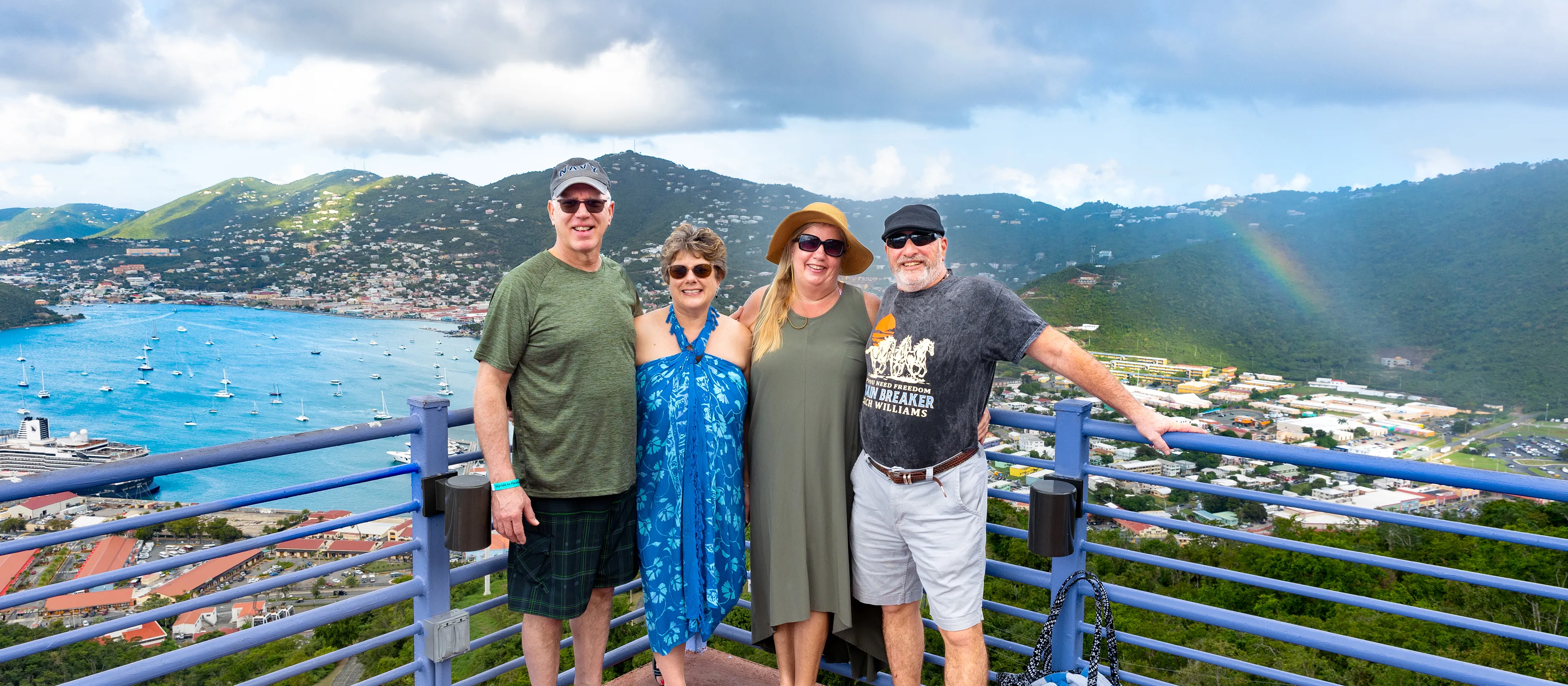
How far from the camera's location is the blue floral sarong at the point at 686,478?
256 centimetres

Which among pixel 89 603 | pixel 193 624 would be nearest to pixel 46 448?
pixel 193 624

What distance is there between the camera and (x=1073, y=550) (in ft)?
8.44

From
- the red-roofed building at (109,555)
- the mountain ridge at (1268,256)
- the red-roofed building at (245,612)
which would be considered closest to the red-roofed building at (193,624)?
the red-roofed building at (245,612)

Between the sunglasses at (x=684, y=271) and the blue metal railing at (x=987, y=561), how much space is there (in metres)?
0.81

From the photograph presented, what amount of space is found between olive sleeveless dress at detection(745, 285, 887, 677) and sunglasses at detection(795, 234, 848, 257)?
160mm

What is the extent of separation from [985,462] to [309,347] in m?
102

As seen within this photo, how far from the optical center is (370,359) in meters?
88.1

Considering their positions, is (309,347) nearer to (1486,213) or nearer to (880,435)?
(880,435)

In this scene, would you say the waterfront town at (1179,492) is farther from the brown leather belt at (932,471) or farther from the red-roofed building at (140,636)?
the brown leather belt at (932,471)

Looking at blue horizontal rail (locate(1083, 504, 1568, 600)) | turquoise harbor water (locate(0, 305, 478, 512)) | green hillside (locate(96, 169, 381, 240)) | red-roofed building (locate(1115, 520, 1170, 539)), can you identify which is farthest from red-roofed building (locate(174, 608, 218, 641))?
green hillside (locate(96, 169, 381, 240))

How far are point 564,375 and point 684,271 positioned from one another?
496mm

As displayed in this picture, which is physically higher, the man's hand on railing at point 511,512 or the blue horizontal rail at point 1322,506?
the blue horizontal rail at point 1322,506

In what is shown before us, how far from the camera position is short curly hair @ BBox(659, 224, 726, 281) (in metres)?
2.57

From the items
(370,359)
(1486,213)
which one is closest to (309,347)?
(370,359)
